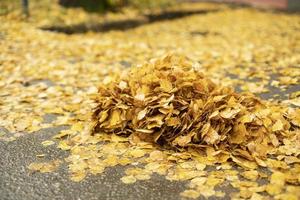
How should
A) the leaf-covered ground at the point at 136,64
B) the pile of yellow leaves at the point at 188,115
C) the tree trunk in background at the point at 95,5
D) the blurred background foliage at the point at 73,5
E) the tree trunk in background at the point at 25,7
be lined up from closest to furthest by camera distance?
the leaf-covered ground at the point at 136,64 → the pile of yellow leaves at the point at 188,115 → the tree trunk in background at the point at 25,7 → the blurred background foliage at the point at 73,5 → the tree trunk in background at the point at 95,5

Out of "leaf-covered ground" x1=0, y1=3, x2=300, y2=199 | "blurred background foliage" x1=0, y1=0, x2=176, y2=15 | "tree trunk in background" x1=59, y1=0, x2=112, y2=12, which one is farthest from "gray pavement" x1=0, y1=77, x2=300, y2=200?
"tree trunk in background" x1=59, y1=0, x2=112, y2=12

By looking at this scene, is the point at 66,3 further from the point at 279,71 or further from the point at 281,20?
the point at 279,71

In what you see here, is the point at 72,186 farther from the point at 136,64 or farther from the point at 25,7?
the point at 25,7

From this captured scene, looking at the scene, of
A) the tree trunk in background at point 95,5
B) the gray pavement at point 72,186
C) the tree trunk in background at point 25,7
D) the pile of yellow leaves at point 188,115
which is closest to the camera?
the gray pavement at point 72,186

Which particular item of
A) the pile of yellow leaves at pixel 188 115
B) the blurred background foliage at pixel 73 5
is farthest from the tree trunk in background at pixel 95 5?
the pile of yellow leaves at pixel 188 115

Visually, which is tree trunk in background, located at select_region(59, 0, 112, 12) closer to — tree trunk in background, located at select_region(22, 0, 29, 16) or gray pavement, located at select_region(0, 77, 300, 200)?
tree trunk in background, located at select_region(22, 0, 29, 16)

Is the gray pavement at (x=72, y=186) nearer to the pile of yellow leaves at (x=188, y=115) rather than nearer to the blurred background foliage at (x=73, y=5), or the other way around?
the pile of yellow leaves at (x=188, y=115)
